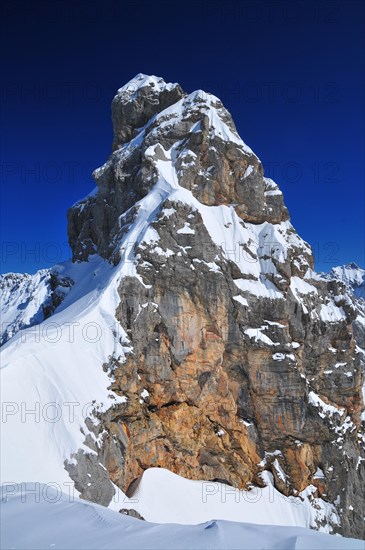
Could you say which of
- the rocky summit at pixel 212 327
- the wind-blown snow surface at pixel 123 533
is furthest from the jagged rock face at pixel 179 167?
the wind-blown snow surface at pixel 123 533

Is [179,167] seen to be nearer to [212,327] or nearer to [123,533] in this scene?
[212,327]

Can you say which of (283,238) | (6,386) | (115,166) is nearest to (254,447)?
(283,238)

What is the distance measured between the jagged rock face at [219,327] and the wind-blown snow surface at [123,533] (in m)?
18.8

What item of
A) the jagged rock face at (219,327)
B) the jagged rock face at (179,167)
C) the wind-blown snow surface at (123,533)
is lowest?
the wind-blown snow surface at (123,533)

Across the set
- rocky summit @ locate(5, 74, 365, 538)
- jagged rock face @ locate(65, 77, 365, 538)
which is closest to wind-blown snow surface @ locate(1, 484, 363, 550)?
rocky summit @ locate(5, 74, 365, 538)

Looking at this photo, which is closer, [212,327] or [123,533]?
[123,533]

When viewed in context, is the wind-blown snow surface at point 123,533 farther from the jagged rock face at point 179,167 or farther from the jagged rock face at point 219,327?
the jagged rock face at point 179,167

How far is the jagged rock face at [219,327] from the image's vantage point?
32.0 m

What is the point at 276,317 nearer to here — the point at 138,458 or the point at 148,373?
the point at 148,373

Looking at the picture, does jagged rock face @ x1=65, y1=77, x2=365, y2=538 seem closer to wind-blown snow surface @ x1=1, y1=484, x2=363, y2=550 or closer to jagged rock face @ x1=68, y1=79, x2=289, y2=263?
jagged rock face @ x1=68, y1=79, x2=289, y2=263

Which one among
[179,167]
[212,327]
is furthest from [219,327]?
[179,167]

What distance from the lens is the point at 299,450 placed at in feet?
124

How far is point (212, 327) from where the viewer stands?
36.2m

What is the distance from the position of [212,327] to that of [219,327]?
0.73 meters
